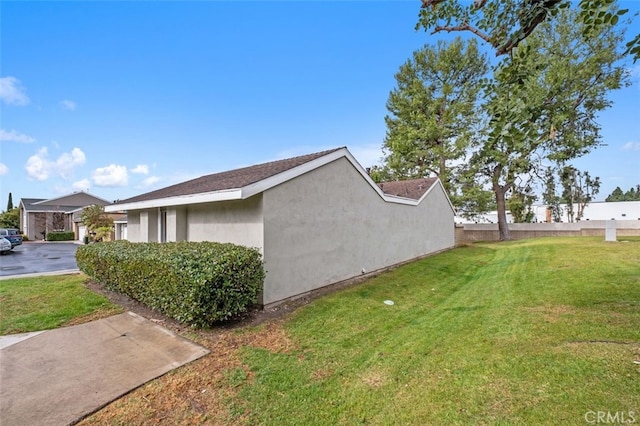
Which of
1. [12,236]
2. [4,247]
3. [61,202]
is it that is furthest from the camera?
[61,202]

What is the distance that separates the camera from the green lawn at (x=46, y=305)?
5.87 metres

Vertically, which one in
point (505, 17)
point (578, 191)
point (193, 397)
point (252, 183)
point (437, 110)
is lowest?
point (193, 397)

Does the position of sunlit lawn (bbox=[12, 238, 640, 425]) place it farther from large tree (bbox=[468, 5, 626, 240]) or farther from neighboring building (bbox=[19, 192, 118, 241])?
neighboring building (bbox=[19, 192, 118, 241])

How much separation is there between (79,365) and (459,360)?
5414 millimetres

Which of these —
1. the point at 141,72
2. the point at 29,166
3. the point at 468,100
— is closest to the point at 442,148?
the point at 468,100

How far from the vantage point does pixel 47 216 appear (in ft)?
114

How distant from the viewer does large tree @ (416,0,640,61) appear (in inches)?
141

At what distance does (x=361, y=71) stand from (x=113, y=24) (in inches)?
411

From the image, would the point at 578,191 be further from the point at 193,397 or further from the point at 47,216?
the point at 47,216

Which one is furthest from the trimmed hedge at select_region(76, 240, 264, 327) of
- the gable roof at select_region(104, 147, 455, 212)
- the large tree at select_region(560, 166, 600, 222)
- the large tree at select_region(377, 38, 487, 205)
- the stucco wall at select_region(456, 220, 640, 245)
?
the large tree at select_region(560, 166, 600, 222)

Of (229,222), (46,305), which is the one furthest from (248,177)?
(46,305)

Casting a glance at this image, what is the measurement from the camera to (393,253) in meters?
11.9

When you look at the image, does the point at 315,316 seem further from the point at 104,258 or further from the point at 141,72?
the point at 141,72
